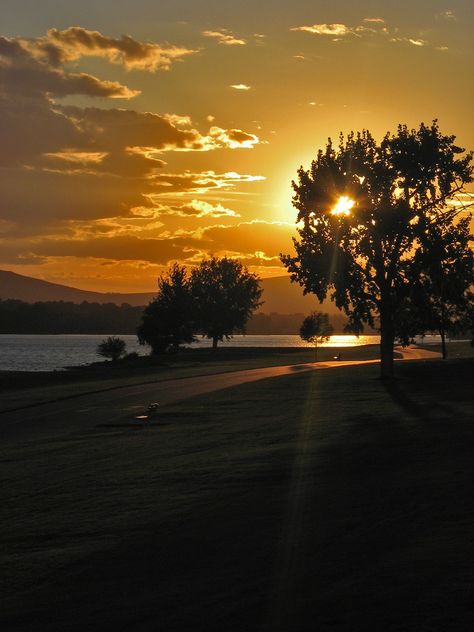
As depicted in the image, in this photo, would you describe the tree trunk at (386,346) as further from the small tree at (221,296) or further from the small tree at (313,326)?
the small tree at (313,326)

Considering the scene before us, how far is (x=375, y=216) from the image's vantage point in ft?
156

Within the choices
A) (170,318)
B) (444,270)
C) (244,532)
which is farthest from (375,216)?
(170,318)

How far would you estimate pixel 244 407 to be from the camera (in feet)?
105

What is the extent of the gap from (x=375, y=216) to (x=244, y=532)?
1490 inches

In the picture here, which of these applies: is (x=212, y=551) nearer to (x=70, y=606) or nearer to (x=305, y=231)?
(x=70, y=606)

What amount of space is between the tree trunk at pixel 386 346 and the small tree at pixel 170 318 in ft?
239

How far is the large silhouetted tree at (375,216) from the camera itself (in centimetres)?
4750

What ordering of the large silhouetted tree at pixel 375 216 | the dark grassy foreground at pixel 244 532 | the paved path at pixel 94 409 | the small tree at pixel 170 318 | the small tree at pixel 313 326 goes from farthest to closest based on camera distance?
the small tree at pixel 313 326 → the small tree at pixel 170 318 → the large silhouetted tree at pixel 375 216 → the paved path at pixel 94 409 → the dark grassy foreground at pixel 244 532

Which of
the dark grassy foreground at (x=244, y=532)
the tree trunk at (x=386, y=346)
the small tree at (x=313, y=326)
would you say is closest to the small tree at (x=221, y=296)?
the small tree at (x=313, y=326)

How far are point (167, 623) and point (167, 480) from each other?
7.88m

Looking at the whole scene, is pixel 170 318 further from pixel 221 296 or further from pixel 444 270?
pixel 444 270

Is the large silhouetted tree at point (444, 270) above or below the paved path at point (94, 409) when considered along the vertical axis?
above

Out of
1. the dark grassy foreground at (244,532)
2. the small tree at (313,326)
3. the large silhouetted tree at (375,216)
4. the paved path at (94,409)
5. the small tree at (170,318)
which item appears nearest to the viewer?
the dark grassy foreground at (244,532)

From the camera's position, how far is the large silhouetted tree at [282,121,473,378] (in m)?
47.5
